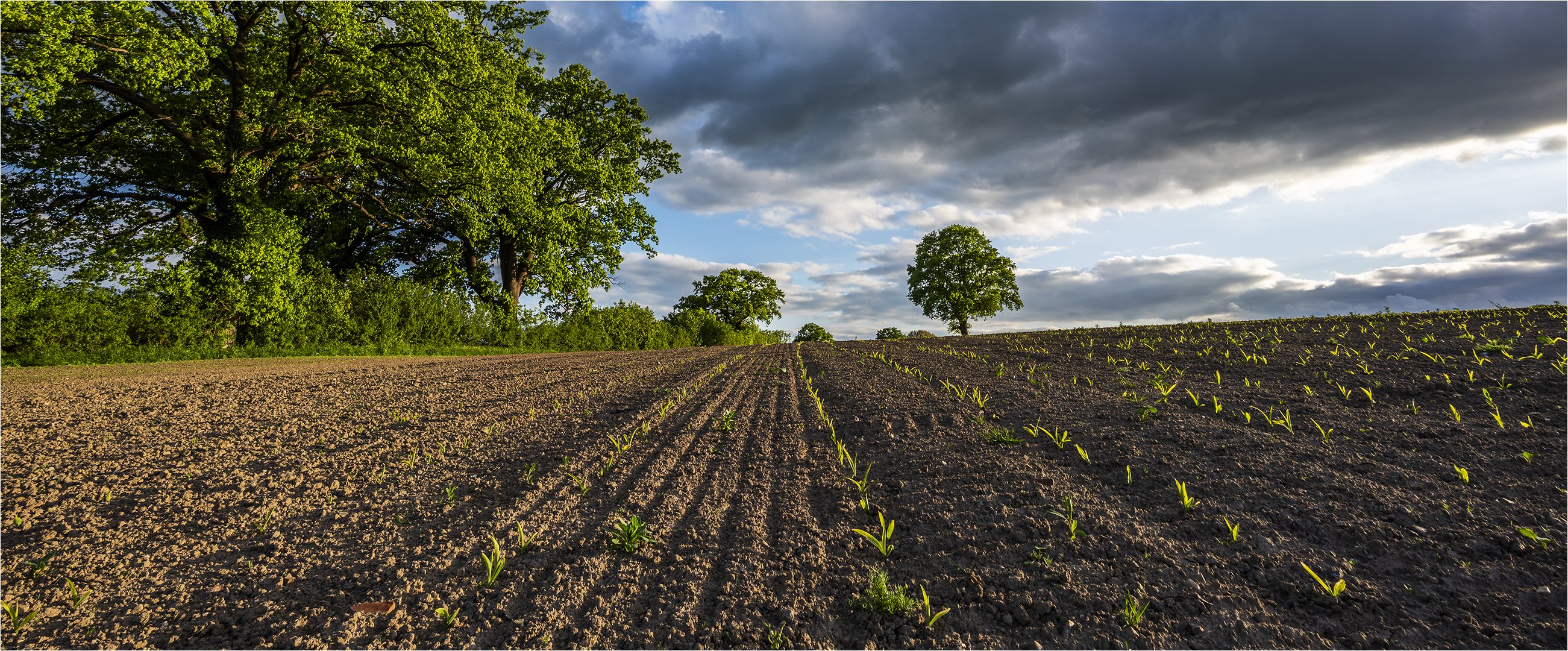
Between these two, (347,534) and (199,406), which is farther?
(199,406)

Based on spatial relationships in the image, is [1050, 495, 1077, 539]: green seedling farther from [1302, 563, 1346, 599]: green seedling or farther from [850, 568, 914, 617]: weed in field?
[850, 568, 914, 617]: weed in field

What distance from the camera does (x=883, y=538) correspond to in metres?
3.06

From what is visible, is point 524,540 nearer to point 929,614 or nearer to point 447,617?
point 447,617

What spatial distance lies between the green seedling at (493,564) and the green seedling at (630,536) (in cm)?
56

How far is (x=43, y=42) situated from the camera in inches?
395

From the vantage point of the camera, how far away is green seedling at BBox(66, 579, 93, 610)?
2.63m

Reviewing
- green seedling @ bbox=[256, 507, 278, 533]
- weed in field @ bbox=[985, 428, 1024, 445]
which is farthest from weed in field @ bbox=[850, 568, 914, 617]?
green seedling @ bbox=[256, 507, 278, 533]

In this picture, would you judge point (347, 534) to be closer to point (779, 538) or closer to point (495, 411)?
point (779, 538)

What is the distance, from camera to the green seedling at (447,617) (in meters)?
2.48

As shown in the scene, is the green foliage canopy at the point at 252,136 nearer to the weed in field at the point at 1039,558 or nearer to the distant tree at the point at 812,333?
the weed in field at the point at 1039,558

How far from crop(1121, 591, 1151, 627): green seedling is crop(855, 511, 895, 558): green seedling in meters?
1.04

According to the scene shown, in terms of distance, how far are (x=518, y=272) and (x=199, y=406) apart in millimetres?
18113

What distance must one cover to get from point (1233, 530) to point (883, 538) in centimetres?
181

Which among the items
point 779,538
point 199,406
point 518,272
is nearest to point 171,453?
point 199,406
